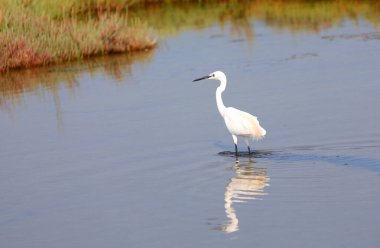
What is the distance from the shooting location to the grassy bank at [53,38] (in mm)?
19359

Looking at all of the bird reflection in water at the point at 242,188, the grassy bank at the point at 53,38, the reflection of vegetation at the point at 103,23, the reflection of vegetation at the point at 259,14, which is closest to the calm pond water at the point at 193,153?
the bird reflection in water at the point at 242,188

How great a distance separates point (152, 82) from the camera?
16.7 meters

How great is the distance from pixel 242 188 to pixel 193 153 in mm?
1609

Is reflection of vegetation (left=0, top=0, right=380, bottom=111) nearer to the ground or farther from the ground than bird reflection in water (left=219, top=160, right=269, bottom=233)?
farther from the ground

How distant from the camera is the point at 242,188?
9.72 metres

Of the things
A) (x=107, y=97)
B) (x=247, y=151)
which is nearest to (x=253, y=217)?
(x=247, y=151)

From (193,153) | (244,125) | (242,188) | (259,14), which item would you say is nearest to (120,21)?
(259,14)

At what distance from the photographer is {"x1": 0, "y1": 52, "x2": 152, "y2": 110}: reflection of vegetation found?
1714 centimetres

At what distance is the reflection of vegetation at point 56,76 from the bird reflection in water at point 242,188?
6434 mm

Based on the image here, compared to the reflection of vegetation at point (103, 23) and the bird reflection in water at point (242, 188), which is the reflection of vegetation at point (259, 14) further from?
the bird reflection in water at point (242, 188)

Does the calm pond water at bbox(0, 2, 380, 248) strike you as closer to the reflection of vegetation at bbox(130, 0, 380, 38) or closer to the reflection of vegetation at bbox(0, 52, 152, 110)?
the reflection of vegetation at bbox(0, 52, 152, 110)

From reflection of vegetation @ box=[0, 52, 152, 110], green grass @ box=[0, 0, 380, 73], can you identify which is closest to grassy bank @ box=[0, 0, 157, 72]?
green grass @ box=[0, 0, 380, 73]

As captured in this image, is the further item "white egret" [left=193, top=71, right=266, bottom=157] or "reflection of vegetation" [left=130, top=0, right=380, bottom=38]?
"reflection of vegetation" [left=130, top=0, right=380, bottom=38]

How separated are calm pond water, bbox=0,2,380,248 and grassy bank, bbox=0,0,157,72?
543 millimetres
